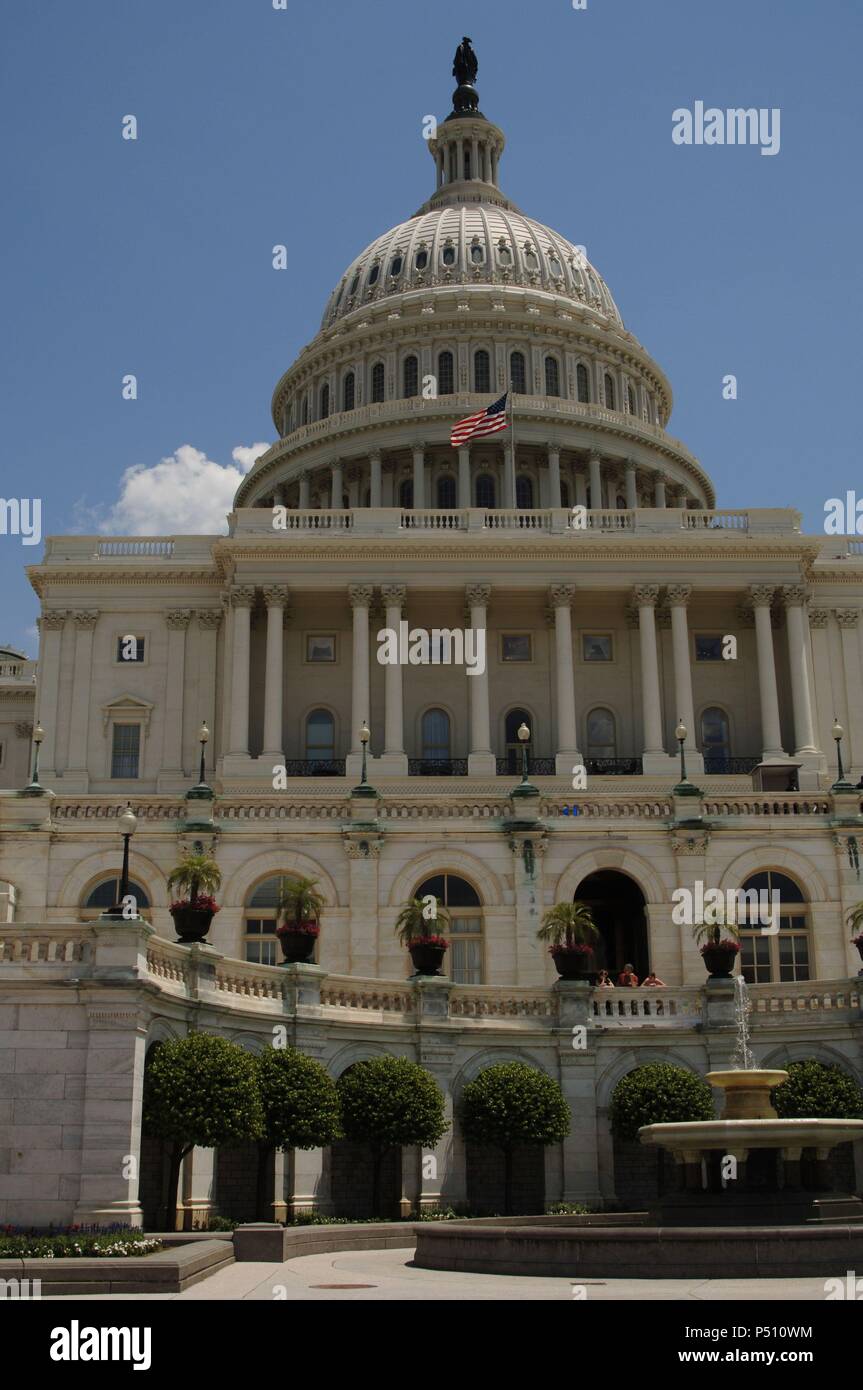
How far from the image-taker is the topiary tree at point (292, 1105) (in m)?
36.6

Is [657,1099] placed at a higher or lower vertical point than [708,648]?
lower

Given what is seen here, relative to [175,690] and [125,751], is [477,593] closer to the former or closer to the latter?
[175,690]

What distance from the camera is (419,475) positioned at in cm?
10556

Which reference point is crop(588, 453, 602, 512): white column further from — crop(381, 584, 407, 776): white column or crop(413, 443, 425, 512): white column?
crop(381, 584, 407, 776): white column

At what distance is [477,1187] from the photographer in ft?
138

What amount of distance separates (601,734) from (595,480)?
94.6 feet

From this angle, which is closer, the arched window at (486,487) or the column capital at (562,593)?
the column capital at (562,593)

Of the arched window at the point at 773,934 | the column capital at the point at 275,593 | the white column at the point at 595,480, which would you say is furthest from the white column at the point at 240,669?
the arched window at the point at 773,934

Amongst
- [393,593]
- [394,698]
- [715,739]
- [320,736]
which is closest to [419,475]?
[393,593]

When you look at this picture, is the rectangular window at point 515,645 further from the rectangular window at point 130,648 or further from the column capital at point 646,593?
the rectangular window at point 130,648

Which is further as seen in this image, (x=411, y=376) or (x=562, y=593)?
(x=411, y=376)

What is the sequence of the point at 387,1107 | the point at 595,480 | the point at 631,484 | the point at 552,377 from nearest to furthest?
the point at 387,1107
the point at 595,480
the point at 631,484
the point at 552,377

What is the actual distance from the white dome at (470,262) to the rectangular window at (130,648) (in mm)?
46912

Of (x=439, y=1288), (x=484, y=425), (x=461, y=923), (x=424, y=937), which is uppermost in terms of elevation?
(x=484, y=425)
